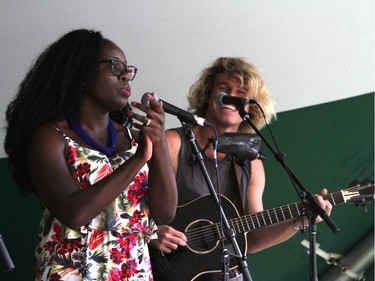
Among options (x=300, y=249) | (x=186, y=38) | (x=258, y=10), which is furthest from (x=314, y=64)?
(x=300, y=249)

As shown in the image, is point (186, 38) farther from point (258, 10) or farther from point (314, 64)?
point (314, 64)

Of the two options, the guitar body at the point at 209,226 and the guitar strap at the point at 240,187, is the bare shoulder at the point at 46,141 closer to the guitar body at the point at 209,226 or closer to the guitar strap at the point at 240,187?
the guitar body at the point at 209,226

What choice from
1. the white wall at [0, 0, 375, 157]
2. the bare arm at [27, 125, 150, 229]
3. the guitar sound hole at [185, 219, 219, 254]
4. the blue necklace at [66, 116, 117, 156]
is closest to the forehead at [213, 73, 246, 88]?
the white wall at [0, 0, 375, 157]

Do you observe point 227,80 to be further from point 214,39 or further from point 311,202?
point 311,202

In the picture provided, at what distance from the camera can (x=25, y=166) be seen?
223 cm

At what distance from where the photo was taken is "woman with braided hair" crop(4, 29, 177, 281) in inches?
79.0

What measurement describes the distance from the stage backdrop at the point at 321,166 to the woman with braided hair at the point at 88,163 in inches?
57.4

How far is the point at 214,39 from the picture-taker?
11.3 ft

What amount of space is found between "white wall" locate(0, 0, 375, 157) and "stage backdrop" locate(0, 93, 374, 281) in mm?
96

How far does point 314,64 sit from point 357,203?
3.03 feet

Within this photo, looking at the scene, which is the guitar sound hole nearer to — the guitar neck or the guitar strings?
the guitar strings

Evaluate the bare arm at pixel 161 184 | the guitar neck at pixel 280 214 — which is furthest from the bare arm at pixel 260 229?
the bare arm at pixel 161 184

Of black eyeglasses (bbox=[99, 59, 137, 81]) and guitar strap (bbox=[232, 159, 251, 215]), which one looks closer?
black eyeglasses (bbox=[99, 59, 137, 81])

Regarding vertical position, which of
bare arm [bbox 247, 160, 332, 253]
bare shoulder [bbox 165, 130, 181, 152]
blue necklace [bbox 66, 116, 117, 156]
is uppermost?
blue necklace [bbox 66, 116, 117, 156]
